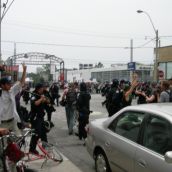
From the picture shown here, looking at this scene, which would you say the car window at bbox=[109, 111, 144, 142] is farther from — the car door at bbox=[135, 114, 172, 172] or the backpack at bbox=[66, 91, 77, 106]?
the backpack at bbox=[66, 91, 77, 106]

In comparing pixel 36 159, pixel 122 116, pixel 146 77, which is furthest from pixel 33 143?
pixel 146 77

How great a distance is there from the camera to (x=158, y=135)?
4.93 m

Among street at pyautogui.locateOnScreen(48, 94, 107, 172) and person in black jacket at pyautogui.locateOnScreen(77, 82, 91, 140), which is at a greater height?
person in black jacket at pyautogui.locateOnScreen(77, 82, 91, 140)

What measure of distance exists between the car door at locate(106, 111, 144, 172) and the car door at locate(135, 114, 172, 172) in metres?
0.19

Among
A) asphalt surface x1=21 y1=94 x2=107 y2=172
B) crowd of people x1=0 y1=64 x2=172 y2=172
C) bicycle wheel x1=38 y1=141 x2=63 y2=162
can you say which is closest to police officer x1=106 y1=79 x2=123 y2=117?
crowd of people x1=0 y1=64 x2=172 y2=172

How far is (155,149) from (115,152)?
107 centimetres

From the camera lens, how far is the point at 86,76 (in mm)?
95188

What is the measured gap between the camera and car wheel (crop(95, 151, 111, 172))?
6254 millimetres

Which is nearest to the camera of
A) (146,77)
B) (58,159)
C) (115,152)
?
(115,152)

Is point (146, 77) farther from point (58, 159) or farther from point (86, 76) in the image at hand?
point (58, 159)

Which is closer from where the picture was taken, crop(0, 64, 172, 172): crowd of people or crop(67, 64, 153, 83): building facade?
crop(0, 64, 172, 172): crowd of people

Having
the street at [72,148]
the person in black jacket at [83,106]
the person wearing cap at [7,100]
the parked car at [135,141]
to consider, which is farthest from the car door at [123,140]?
the person in black jacket at [83,106]

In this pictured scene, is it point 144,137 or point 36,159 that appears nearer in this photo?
point 144,137

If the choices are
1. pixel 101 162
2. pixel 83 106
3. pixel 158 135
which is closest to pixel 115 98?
pixel 83 106
